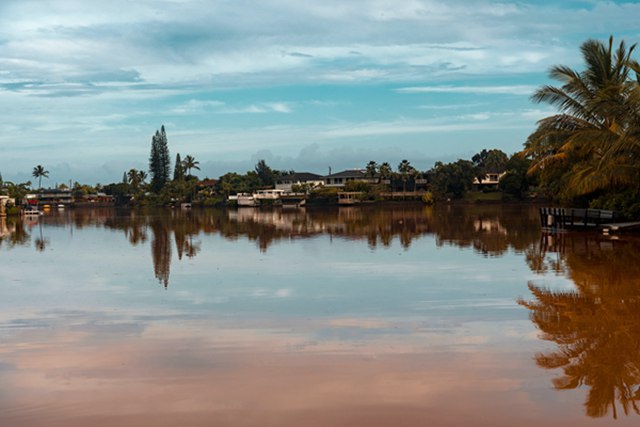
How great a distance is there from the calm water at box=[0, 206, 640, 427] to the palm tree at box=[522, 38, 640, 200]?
7.88 m

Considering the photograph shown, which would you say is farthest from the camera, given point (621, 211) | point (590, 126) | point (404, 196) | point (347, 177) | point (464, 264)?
point (347, 177)

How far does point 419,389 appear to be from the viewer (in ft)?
25.8

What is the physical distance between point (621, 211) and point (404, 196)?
77.4 meters

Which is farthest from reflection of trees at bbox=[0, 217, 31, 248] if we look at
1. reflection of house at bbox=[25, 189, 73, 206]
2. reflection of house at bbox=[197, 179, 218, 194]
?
reflection of house at bbox=[25, 189, 73, 206]

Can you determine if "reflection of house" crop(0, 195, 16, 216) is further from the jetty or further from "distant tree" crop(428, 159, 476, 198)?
the jetty

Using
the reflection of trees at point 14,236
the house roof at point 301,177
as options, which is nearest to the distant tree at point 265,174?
the house roof at point 301,177

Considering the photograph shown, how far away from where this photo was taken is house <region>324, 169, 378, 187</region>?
119 metres

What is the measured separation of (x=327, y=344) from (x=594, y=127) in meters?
25.7

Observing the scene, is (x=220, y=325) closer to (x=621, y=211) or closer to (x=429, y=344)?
(x=429, y=344)

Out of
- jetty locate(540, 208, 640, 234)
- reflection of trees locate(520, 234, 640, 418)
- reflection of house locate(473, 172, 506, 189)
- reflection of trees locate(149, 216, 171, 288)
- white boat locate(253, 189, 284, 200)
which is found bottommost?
reflection of trees locate(520, 234, 640, 418)

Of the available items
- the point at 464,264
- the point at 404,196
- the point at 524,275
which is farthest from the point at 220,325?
the point at 404,196

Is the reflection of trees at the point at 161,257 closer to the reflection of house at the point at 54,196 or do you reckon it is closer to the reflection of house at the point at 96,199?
the reflection of house at the point at 96,199

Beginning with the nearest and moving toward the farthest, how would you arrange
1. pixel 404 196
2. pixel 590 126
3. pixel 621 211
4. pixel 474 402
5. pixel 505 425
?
pixel 505 425, pixel 474 402, pixel 621 211, pixel 590 126, pixel 404 196

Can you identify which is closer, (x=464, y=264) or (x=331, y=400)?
(x=331, y=400)
